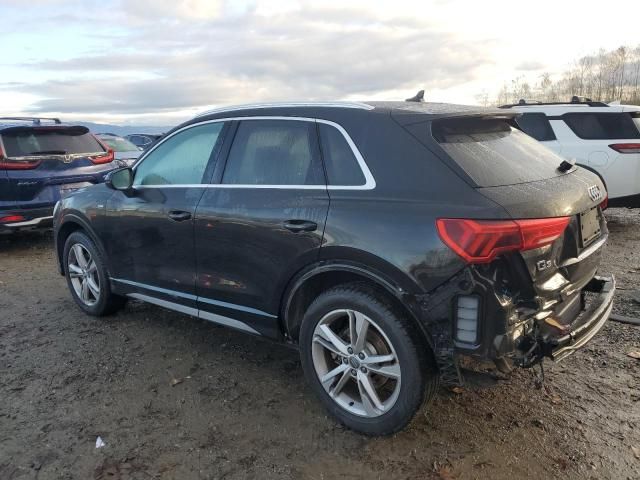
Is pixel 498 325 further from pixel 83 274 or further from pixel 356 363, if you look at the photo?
pixel 83 274

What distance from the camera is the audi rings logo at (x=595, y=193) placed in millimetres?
3216

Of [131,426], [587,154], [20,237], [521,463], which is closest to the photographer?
[521,463]

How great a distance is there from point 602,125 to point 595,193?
4.93 meters

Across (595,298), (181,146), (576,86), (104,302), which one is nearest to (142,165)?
(181,146)

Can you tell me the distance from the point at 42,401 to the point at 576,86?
4071 centimetres

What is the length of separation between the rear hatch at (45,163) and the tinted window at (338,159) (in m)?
5.42

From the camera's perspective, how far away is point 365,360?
3.01m

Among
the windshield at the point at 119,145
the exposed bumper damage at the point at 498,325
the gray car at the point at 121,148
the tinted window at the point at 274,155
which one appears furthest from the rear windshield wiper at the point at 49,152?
the exposed bumper damage at the point at 498,325

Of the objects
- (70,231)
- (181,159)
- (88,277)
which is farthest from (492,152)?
(70,231)

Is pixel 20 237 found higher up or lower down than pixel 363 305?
lower down

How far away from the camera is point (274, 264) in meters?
3.31

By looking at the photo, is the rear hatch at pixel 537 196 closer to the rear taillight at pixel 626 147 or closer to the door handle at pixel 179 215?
the door handle at pixel 179 215

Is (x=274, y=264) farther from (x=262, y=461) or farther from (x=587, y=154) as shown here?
(x=587, y=154)

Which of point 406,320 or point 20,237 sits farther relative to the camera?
point 20,237
